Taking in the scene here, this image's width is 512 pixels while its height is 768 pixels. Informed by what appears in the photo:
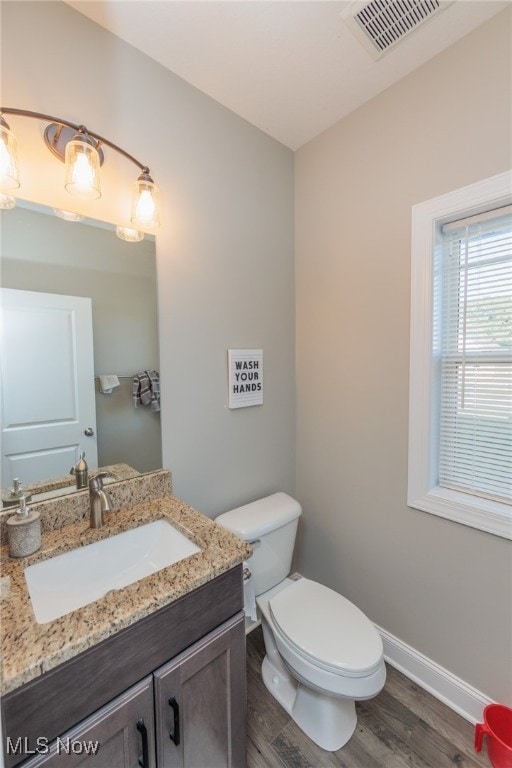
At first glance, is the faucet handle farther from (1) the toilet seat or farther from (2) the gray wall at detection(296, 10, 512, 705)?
(2) the gray wall at detection(296, 10, 512, 705)

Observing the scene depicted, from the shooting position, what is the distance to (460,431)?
4.45 feet

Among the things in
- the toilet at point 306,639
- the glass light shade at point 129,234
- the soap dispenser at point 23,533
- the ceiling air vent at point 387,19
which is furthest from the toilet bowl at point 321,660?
the ceiling air vent at point 387,19

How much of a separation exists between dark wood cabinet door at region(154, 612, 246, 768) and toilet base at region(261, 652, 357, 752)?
0.32 meters

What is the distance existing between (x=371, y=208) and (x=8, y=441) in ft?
5.71

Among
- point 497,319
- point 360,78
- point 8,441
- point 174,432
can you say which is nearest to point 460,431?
point 497,319

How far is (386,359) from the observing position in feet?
4.87

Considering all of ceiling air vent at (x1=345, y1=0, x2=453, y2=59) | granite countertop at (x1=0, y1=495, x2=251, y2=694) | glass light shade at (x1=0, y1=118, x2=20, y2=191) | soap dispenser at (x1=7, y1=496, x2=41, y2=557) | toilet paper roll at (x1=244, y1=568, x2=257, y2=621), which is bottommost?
toilet paper roll at (x1=244, y1=568, x2=257, y2=621)

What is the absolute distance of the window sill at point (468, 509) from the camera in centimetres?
119

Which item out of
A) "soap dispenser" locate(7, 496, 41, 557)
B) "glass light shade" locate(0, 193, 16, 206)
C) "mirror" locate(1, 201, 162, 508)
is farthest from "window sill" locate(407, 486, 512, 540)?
"glass light shade" locate(0, 193, 16, 206)

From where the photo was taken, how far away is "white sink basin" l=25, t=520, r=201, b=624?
2.95 feet

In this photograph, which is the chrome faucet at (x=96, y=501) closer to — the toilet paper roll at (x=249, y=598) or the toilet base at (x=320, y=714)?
the toilet paper roll at (x=249, y=598)

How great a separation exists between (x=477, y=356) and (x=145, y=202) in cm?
Result: 143

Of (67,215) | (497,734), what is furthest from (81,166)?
(497,734)

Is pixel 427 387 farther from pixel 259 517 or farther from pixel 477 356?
pixel 259 517
